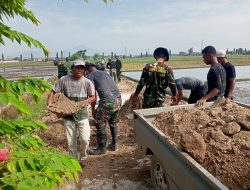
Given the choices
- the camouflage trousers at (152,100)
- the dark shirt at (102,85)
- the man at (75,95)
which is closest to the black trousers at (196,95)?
the camouflage trousers at (152,100)

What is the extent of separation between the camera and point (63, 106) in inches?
210

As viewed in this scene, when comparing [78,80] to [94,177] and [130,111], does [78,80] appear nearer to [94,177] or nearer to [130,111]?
[94,177]

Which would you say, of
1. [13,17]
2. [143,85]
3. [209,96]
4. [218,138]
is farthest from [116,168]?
[13,17]

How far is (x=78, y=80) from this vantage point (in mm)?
5594

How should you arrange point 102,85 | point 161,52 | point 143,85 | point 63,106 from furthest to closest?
point 102,85 → point 143,85 → point 161,52 → point 63,106

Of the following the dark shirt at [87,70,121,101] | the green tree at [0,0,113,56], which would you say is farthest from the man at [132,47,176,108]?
the green tree at [0,0,113,56]

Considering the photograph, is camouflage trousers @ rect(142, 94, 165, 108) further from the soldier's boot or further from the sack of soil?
the sack of soil

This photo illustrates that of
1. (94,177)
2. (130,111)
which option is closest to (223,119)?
(94,177)

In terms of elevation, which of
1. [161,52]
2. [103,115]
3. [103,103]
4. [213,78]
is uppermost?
[161,52]

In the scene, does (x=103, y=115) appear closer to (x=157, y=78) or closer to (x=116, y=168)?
(x=116, y=168)

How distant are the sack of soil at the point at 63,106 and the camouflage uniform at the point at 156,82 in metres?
1.21

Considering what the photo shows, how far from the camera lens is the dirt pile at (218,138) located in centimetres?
285

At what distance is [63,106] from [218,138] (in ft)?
9.28

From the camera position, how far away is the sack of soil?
5306 millimetres
